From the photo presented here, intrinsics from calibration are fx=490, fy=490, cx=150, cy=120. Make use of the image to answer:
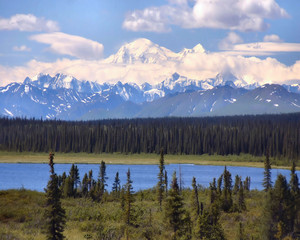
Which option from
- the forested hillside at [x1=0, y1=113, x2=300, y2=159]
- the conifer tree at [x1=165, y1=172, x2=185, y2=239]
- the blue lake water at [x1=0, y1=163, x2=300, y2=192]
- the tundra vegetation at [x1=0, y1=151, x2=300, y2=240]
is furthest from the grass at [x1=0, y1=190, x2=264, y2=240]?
the forested hillside at [x1=0, y1=113, x2=300, y2=159]

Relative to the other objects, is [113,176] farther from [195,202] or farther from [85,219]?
[85,219]

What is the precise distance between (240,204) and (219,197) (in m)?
1.95

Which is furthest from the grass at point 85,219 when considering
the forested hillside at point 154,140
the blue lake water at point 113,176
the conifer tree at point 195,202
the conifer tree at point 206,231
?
the forested hillside at point 154,140

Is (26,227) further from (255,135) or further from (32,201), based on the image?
(255,135)

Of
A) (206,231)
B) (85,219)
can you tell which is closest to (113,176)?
(85,219)

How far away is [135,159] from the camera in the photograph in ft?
556

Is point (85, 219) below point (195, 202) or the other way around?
below

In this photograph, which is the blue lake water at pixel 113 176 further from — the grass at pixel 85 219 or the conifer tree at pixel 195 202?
the conifer tree at pixel 195 202

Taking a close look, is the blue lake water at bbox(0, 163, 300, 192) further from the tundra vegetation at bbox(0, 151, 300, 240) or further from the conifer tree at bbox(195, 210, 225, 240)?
the conifer tree at bbox(195, 210, 225, 240)

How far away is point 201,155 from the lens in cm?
18000

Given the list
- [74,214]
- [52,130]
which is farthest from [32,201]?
[52,130]

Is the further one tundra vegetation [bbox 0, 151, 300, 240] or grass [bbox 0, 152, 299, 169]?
grass [bbox 0, 152, 299, 169]

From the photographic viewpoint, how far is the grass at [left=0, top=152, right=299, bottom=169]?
503ft

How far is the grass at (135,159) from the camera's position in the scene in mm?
153375
